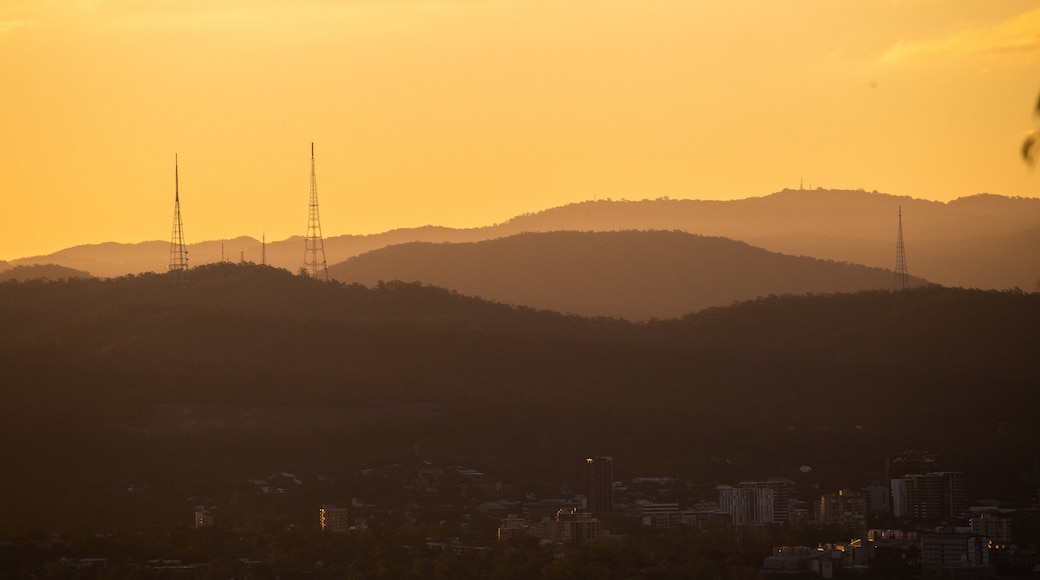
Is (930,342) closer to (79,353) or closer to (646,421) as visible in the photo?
(646,421)

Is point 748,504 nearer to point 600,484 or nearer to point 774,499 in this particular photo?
point 774,499

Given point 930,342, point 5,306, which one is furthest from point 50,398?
point 930,342

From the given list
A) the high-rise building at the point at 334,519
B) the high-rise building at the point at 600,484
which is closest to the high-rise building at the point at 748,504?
the high-rise building at the point at 600,484

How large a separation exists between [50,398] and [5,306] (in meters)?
19.5

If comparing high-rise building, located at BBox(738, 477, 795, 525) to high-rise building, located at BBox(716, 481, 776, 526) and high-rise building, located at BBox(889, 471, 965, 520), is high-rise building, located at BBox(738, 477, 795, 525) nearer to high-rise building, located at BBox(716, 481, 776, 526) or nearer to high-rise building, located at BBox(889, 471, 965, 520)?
high-rise building, located at BBox(716, 481, 776, 526)

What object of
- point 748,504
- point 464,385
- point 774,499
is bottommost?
point 748,504

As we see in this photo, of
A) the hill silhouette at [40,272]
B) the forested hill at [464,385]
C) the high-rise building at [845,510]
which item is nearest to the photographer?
the high-rise building at [845,510]

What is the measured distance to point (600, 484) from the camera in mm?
91500

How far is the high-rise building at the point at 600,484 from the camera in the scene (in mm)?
88375

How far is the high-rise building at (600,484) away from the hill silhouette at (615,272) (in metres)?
62.6

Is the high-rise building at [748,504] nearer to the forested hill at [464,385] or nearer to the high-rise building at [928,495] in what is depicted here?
the high-rise building at [928,495]

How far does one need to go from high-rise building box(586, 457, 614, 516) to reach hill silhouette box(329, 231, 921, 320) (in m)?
62.6

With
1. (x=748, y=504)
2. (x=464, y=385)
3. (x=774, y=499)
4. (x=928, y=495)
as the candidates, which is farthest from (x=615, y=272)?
(x=748, y=504)

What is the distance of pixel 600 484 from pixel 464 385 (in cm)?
2158
